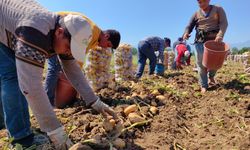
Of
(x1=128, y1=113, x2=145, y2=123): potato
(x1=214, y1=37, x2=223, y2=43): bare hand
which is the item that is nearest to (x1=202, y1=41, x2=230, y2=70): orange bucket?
(x1=214, y1=37, x2=223, y2=43): bare hand

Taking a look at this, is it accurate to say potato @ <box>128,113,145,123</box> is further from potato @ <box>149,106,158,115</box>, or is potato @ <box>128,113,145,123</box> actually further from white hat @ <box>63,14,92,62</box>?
white hat @ <box>63,14,92,62</box>

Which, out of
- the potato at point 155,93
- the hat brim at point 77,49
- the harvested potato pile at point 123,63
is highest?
the hat brim at point 77,49

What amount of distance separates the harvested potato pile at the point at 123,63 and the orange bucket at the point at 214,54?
2333 millimetres

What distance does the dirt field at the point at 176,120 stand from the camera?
269cm

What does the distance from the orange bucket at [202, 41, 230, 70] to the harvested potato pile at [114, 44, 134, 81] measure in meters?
2.33

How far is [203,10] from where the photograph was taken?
4789mm

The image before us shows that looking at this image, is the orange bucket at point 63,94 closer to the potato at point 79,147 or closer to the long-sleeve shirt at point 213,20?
the potato at point 79,147

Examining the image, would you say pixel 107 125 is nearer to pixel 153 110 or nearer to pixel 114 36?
pixel 153 110

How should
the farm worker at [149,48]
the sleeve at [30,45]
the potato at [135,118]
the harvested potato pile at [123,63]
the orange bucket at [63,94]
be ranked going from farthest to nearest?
the farm worker at [149,48]
the harvested potato pile at [123,63]
the orange bucket at [63,94]
the potato at [135,118]
the sleeve at [30,45]

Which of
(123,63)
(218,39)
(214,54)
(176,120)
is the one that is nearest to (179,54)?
(123,63)

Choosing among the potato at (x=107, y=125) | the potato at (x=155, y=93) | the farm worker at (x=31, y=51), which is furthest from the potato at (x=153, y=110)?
the farm worker at (x=31, y=51)

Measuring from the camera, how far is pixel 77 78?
2748mm

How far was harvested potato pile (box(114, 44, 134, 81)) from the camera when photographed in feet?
22.1

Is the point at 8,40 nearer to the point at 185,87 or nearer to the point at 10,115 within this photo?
the point at 10,115
